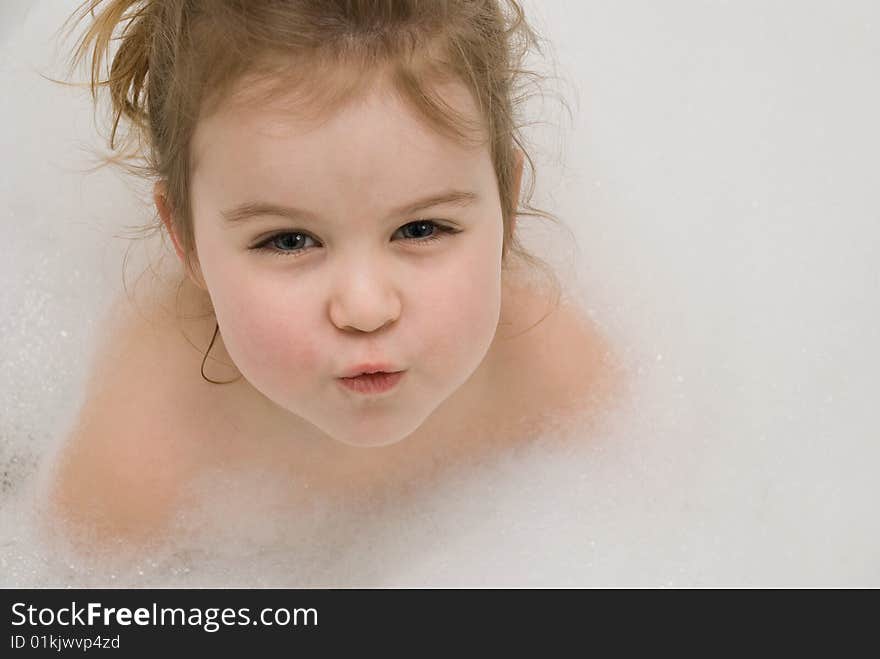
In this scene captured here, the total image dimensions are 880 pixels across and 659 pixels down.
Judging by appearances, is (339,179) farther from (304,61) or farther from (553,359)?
(553,359)

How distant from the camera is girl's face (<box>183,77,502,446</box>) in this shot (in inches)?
41.1

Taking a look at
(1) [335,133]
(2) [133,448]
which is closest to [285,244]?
(1) [335,133]

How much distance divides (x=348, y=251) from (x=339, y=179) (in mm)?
66

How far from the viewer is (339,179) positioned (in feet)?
3.40

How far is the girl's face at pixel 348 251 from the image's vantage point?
41.1 inches

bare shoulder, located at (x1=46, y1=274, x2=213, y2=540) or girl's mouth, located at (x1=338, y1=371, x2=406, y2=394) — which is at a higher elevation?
bare shoulder, located at (x1=46, y1=274, x2=213, y2=540)

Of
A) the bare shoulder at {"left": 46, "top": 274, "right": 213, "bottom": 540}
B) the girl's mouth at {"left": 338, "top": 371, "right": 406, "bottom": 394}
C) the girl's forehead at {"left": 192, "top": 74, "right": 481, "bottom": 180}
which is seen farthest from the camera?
the bare shoulder at {"left": 46, "top": 274, "right": 213, "bottom": 540}

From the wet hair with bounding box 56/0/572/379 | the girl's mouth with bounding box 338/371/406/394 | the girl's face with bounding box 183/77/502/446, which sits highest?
the wet hair with bounding box 56/0/572/379

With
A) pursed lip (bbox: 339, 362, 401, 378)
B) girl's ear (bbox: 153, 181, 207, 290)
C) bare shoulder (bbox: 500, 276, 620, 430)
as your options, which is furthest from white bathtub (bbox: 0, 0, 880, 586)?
pursed lip (bbox: 339, 362, 401, 378)

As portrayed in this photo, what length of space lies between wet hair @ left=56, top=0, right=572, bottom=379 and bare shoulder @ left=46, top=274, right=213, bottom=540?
216 millimetres

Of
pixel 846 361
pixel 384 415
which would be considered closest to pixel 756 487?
pixel 846 361

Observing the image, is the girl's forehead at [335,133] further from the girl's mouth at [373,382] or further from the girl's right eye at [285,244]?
the girl's mouth at [373,382]

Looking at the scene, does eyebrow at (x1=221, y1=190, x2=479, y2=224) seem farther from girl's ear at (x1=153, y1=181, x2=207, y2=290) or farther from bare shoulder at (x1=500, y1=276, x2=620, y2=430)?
bare shoulder at (x1=500, y1=276, x2=620, y2=430)

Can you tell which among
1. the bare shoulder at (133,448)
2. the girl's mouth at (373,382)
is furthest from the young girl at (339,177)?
the bare shoulder at (133,448)
